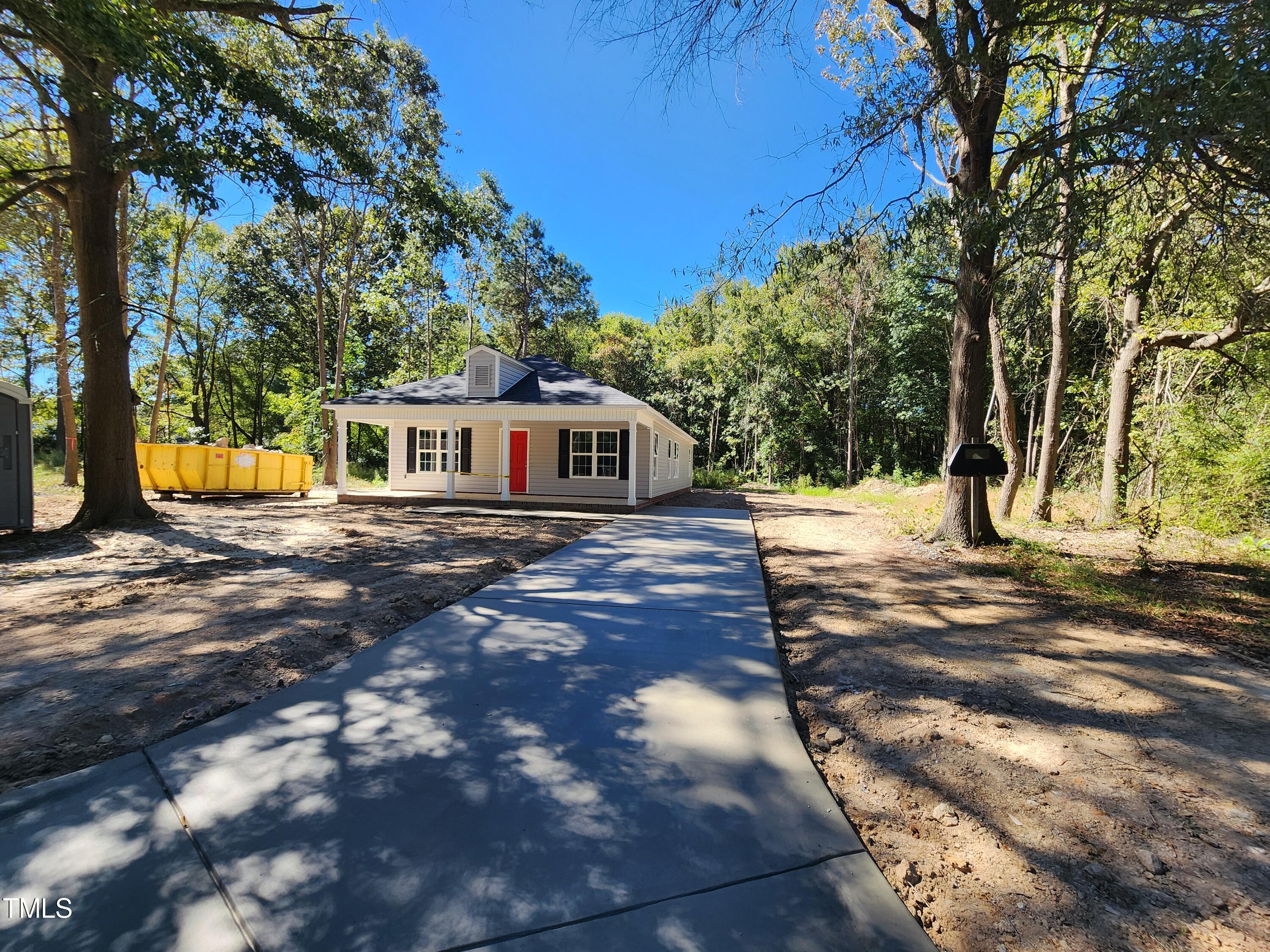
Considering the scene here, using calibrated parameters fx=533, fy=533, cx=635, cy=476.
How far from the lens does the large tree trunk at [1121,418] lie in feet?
31.5

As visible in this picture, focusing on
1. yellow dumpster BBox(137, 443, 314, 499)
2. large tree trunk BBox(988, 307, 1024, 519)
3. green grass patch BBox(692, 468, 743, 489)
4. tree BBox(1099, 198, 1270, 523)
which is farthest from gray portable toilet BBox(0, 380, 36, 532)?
green grass patch BBox(692, 468, 743, 489)

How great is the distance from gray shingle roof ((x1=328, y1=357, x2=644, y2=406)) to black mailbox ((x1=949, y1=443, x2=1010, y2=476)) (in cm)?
725

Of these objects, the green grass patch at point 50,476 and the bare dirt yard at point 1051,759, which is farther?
the green grass patch at point 50,476

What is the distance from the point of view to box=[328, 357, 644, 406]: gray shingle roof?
13.9 meters

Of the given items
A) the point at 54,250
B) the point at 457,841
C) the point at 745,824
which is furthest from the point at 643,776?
the point at 54,250

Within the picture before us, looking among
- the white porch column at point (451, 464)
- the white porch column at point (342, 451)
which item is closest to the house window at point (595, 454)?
the white porch column at point (451, 464)

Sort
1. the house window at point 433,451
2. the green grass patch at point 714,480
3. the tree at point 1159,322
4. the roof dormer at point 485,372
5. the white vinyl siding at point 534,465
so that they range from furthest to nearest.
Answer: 1. the green grass patch at point 714,480
2. the house window at point 433,451
3. the white vinyl siding at point 534,465
4. the roof dormer at point 485,372
5. the tree at point 1159,322

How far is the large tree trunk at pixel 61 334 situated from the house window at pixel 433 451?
815 centimetres

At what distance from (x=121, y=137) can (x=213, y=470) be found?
8.99 m

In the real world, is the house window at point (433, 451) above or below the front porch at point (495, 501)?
above

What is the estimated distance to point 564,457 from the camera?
1513 centimetres

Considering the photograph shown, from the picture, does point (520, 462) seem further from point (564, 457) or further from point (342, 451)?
point (342, 451)

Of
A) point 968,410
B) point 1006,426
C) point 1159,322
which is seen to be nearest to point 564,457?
point 968,410

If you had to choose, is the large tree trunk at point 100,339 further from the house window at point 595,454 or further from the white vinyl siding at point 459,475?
the house window at point 595,454
